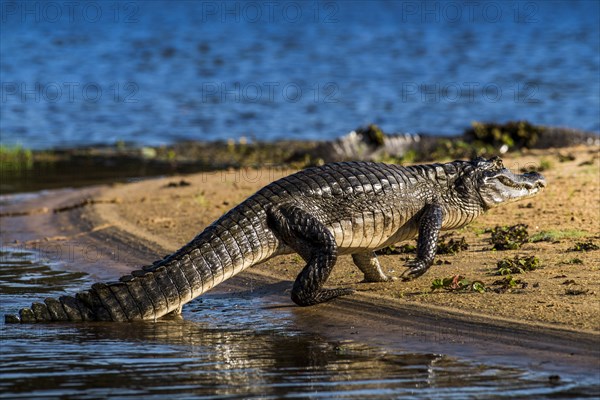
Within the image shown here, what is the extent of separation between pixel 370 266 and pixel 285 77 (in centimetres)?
2318

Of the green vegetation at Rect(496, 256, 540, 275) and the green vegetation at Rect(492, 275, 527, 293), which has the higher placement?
the green vegetation at Rect(496, 256, 540, 275)

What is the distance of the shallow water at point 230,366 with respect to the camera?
5.66m

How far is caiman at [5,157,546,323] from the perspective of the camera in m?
7.45

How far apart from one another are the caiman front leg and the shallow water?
1034mm

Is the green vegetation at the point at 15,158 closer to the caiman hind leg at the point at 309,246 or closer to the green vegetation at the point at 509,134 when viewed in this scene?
the green vegetation at the point at 509,134

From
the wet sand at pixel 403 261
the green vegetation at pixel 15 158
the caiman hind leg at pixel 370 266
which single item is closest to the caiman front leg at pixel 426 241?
the wet sand at pixel 403 261

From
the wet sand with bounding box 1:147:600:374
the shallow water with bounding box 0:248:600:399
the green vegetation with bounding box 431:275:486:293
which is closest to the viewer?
the shallow water with bounding box 0:248:600:399

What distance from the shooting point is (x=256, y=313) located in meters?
7.74

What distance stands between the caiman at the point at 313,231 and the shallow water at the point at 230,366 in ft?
0.62

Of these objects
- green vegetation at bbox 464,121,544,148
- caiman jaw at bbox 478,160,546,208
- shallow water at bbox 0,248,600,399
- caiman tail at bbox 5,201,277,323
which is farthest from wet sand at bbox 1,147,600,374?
green vegetation at bbox 464,121,544,148

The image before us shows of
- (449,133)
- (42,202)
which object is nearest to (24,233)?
(42,202)

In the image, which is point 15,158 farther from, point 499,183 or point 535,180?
point 535,180

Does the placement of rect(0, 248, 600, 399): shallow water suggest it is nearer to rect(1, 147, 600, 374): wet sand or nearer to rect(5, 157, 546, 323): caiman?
rect(5, 157, 546, 323): caiman

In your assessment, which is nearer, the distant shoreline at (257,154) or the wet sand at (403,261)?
the wet sand at (403,261)
